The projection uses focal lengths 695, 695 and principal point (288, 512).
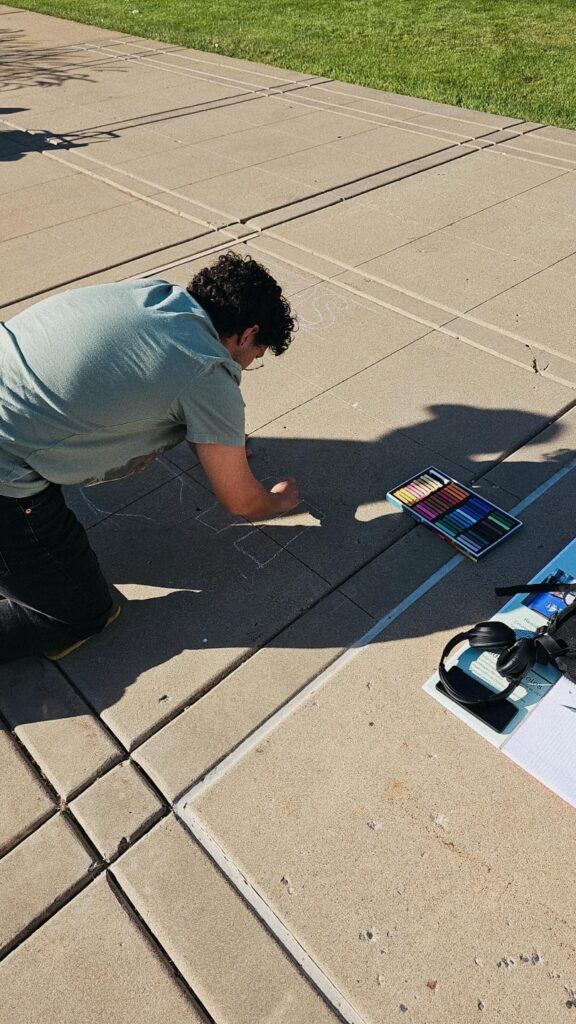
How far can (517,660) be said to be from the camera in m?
2.41

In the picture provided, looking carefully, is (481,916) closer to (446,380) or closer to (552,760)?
(552,760)

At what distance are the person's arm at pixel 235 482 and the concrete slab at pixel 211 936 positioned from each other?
1098 mm

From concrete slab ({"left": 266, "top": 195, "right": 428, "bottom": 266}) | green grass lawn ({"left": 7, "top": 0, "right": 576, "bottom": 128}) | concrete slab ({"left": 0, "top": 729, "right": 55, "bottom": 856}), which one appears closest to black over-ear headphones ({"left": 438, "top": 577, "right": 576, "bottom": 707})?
concrete slab ({"left": 0, "top": 729, "right": 55, "bottom": 856})

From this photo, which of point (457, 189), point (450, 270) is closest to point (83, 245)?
point (450, 270)

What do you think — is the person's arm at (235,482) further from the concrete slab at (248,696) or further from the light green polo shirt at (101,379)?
the concrete slab at (248,696)

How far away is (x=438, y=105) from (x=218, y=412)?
7.78m

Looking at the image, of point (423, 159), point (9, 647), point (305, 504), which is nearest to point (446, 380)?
point (305, 504)

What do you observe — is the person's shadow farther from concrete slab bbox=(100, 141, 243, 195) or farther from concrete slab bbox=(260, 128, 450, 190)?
concrete slab bbox=(100, 141, 243, 195)

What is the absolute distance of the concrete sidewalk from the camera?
1.86 metres

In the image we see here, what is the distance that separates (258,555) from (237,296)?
1132 mm

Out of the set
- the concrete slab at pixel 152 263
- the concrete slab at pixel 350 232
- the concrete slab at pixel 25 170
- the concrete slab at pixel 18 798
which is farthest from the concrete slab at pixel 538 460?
the concrete slab at pixel 25 170

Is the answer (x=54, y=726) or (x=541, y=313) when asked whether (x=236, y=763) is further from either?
(x=541, y=313)

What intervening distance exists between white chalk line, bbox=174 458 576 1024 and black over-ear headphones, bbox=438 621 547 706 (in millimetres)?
306

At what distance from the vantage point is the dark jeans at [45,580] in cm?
227
